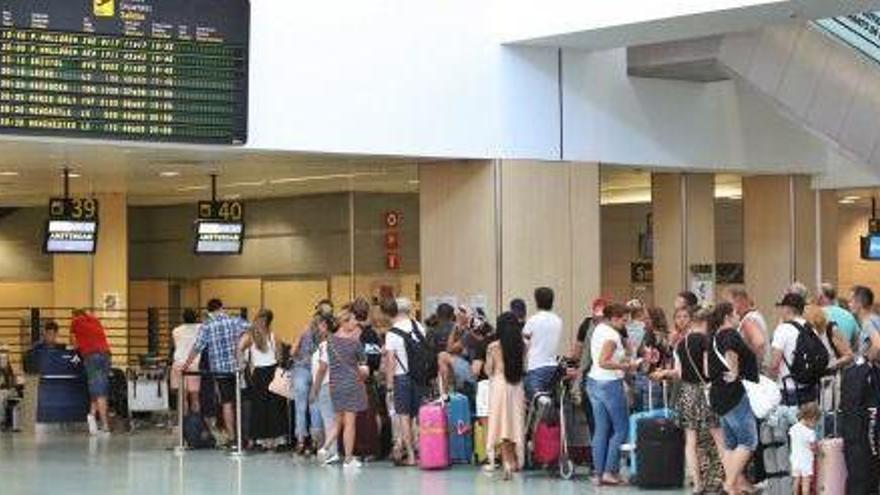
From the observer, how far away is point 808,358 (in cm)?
1358

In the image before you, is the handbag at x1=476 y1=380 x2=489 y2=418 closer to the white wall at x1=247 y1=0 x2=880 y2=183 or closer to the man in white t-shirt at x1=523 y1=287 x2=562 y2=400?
the man in white t-shirt at x1=523 y1=287 x2=562 y2=400

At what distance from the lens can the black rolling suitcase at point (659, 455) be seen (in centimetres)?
1457

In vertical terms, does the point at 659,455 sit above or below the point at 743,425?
below

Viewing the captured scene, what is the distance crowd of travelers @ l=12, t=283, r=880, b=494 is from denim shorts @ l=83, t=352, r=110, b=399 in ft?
6.43

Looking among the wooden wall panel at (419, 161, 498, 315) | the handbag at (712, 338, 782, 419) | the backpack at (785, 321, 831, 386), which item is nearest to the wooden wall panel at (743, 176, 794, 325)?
the wooden wall panel at (419, 161, 498, 315)

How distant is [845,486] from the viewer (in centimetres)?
1221

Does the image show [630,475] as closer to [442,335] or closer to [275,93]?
[442,335]

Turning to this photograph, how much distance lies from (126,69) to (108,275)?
1115 cm

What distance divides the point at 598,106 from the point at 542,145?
39.9 inches

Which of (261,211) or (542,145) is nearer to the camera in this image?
(542,145)

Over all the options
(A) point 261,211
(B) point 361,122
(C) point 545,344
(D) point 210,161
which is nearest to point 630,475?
(C) point 545,344

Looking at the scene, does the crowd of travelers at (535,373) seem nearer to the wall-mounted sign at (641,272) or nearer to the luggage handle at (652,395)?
the luggage handle at (652,395)

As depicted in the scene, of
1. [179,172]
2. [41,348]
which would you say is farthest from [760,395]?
[41,348]

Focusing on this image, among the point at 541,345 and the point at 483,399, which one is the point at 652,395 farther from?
the point at 483,399
